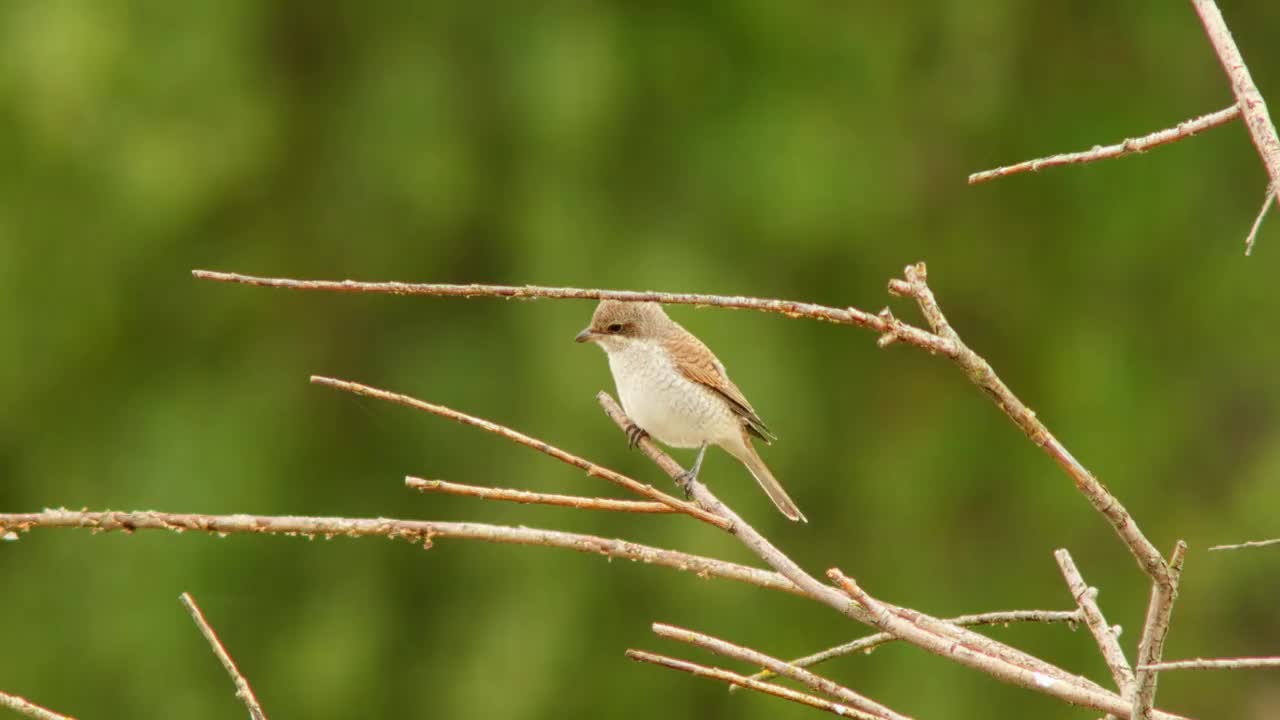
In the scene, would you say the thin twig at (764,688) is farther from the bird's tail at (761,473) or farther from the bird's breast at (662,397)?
the bird's tail at (761,473)

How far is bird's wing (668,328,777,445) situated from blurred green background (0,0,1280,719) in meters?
0.78

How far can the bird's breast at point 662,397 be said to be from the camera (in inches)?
135

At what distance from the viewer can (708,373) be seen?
354 centimetres

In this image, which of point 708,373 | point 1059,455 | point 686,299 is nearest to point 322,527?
point 686,299

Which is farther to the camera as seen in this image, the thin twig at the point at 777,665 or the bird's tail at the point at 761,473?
the bird's tail at the point at 761,473

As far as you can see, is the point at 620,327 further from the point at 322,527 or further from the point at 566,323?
the point at 322,527

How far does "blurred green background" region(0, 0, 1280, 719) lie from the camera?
4.64 metres

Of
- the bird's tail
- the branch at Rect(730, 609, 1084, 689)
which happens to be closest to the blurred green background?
the bird's tail

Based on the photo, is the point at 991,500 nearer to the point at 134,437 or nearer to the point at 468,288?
the point at 134,437

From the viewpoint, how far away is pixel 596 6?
16.3 ft

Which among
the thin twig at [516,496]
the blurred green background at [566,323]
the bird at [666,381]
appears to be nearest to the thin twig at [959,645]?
the thin twig at [516,496]

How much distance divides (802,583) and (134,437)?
4.05 meters

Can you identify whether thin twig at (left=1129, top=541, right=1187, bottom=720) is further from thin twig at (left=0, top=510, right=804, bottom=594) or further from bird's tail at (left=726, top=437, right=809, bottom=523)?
bird's tail at (left=726, top=437, right=809, bottom=523)

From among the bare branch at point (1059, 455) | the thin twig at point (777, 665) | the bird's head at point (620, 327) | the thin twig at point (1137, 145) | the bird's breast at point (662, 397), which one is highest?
the bird's head at point (620, 327)
